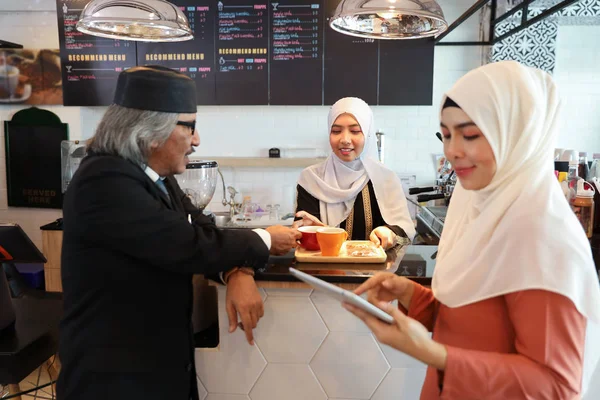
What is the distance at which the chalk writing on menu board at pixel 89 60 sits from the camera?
3914mm

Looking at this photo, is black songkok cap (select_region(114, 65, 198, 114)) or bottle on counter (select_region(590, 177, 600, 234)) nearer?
black songkok cap (select_region(114, 65, 198, 114))

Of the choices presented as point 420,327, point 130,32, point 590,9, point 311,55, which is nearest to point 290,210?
point 311,55

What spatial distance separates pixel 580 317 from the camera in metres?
0.85

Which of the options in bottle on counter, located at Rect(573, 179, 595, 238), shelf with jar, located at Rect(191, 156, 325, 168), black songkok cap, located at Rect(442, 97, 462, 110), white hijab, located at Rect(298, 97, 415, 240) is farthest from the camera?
shelf with jar, located at Rect(191, 156, 325, 168)

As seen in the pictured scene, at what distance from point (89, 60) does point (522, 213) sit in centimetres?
382

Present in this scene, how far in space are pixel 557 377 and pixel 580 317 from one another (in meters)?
0.11

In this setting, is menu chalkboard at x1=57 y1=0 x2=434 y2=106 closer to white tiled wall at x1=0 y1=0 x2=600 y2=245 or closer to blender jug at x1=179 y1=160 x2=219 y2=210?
white tiled wall at x1=0 y1=0 x2=600 y2=245

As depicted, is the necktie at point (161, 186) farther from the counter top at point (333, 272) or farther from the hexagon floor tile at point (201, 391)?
the hexagon floor tile at point (201, 391)

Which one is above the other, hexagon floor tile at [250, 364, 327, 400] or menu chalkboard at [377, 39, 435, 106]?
menu chalkboard at [377, 39, 435, 106]

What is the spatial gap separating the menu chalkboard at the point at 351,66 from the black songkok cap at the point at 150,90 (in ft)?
8.58

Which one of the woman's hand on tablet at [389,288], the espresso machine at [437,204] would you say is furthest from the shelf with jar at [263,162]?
the woman's hand on tablet at [389,288]

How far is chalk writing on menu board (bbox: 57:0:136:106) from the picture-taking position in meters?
3.91

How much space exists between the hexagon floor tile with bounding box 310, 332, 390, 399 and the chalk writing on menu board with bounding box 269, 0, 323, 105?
2.62 meters

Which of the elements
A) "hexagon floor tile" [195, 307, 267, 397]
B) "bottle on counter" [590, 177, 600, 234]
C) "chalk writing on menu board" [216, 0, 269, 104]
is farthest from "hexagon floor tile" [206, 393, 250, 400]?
"chalk writing on menu board" [216, 0, 269, 104]
